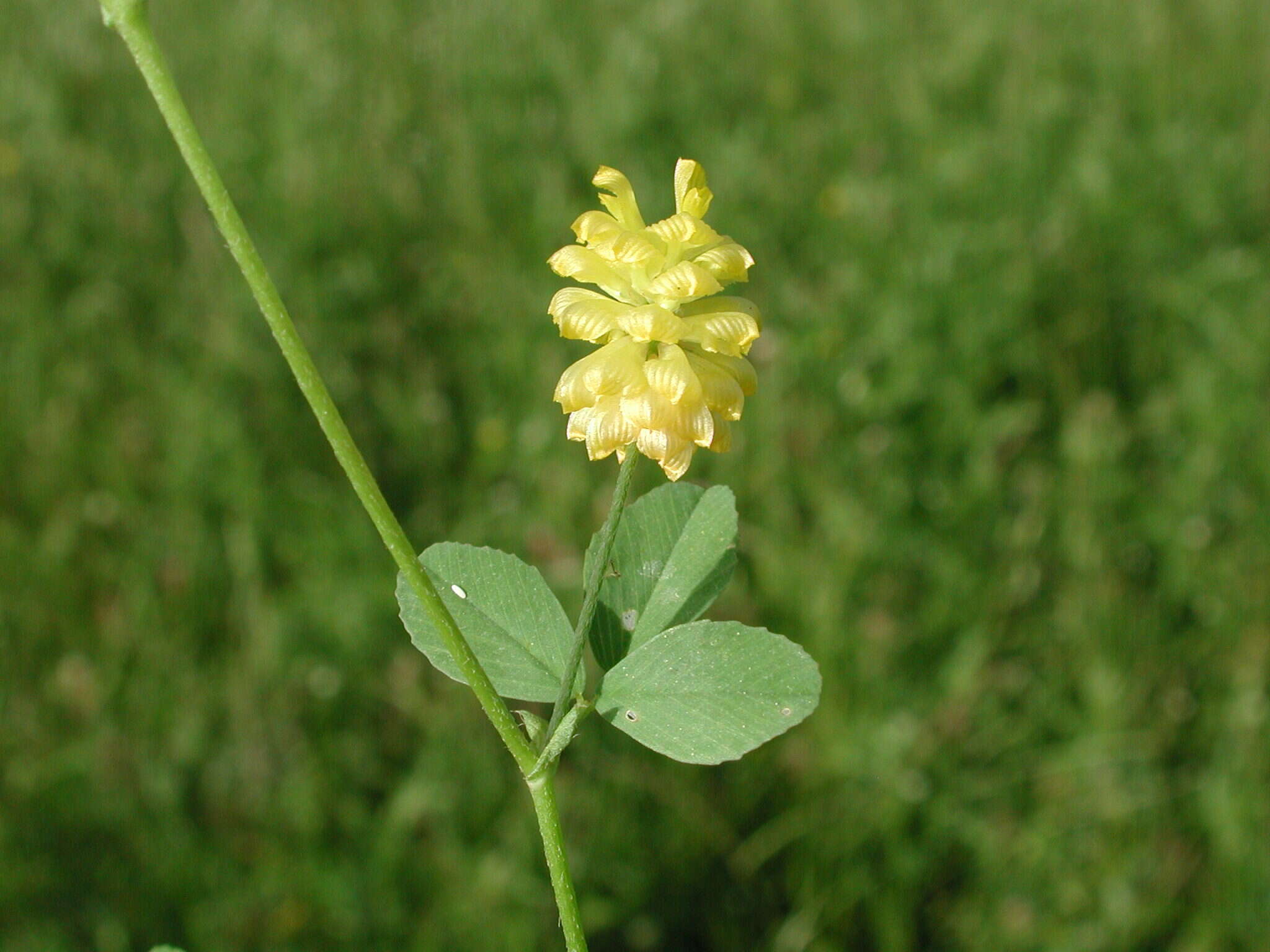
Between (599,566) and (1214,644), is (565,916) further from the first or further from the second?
(1214,644)

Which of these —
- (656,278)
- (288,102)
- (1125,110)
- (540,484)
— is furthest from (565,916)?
(1125,110)

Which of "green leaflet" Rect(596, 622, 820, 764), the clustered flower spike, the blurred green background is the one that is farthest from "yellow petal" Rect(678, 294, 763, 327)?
the blurred green background

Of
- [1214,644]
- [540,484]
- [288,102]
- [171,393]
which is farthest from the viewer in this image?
[288,102]

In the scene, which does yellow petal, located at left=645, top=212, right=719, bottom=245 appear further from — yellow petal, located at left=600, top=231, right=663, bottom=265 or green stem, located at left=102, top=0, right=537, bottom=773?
green stem, located at left=102, top=0, right=537, bottom=773

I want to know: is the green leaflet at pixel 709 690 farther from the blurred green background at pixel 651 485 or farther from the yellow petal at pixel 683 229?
the blurred green background at pixel 651 485

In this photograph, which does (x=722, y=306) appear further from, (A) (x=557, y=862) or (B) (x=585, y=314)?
(A) (x=557, y=862)

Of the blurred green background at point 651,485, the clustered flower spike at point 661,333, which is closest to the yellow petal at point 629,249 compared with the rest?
the clustered flower spike at point 661,333

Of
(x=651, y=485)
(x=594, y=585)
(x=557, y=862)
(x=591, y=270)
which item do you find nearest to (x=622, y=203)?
(x=591, y=270)
